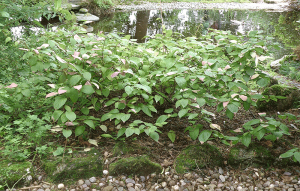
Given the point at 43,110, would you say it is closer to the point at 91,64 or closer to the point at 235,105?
the point at 91,64

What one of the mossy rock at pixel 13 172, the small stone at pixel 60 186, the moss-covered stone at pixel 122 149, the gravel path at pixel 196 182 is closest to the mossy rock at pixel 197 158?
→ the gravel path at pixel 196 182

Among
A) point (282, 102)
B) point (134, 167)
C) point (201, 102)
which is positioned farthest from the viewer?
point (282, 102)

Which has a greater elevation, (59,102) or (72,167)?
(59,102)

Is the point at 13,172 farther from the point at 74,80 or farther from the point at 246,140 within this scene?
the point at 246,140

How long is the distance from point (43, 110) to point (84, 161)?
681 mm

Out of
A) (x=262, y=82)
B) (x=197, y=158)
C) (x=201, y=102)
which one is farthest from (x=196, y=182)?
(x=262, y=82)

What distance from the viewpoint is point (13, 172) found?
173 centimetres

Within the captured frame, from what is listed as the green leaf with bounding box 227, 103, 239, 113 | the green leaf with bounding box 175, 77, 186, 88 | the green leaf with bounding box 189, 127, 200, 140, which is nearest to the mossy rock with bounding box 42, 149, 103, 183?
the green leaf with bounding box 189, 127, 200, 140

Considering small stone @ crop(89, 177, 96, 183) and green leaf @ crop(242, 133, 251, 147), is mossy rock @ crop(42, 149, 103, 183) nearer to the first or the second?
small stone @ crop(89, 177, 96, 183)

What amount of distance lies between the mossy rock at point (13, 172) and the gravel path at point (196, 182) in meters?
0.11

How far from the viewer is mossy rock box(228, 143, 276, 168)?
6.63 ft

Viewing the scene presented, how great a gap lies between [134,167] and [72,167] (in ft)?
1.58

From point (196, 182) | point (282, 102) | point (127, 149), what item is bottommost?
point (196, 182)

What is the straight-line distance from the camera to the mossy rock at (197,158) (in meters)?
1.98
